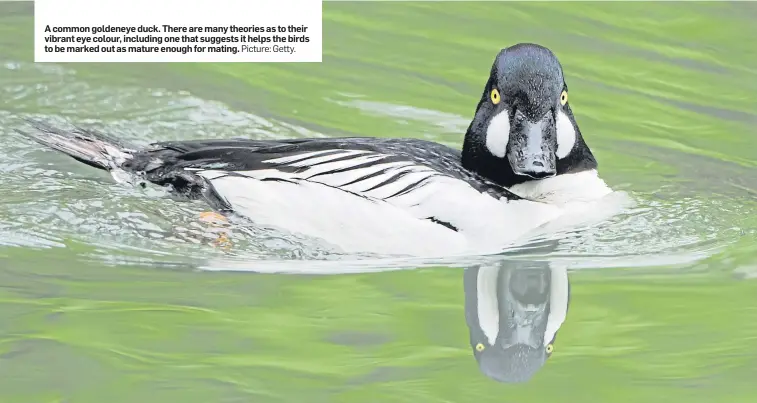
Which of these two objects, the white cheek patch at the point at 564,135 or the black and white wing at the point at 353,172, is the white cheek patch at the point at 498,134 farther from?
the black and white wing at the point at 353,172

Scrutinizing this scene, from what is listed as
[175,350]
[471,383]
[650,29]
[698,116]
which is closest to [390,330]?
[471,383]

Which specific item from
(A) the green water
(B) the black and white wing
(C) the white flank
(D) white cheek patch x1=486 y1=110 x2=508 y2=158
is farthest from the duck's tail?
(D) white cheek patch x1=486 y1=110 x2=508 y2=158

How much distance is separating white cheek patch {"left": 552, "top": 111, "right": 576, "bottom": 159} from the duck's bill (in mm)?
134

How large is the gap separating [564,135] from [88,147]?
3.34 m

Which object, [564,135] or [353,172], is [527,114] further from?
[353,172]

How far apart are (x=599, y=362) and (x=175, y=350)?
6.77ft

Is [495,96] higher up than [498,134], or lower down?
higher up

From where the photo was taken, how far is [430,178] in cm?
755

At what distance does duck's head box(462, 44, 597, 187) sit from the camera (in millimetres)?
7355

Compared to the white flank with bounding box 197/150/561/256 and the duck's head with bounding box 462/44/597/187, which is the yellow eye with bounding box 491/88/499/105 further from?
Answer: the white flank with bounding box 197/150/561/256

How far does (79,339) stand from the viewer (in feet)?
20.2

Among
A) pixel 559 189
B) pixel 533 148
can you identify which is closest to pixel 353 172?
pixel 533 148

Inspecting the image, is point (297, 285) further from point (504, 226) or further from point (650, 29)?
point (650, 29)

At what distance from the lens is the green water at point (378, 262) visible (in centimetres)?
588
